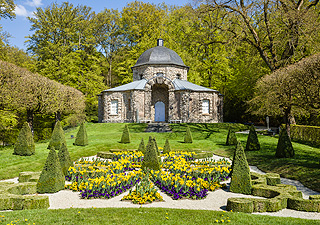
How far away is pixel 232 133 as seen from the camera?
62.8 ft

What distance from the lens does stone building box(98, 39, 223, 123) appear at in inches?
1288

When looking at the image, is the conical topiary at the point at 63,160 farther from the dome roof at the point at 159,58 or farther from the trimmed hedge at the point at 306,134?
the dome roof at the point at 159,58

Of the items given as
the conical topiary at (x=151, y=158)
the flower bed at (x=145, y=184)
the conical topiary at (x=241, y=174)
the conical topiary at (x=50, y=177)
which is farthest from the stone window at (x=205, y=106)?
the conical topiary at (x=50, y=177)

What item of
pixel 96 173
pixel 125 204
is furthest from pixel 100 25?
pixel 125 204

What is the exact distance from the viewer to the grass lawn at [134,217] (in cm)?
582

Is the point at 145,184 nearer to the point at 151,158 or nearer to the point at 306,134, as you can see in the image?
the point at 151,158

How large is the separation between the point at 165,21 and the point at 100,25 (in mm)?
12177

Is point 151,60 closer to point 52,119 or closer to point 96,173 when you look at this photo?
point 52,119

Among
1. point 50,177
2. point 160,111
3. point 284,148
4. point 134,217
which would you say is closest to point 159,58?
point 160,111

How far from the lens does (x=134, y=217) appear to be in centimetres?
617

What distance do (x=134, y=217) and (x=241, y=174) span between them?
425 cm

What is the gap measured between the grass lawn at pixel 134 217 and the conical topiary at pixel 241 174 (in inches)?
87.2

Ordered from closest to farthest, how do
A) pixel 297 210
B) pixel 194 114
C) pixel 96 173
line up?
pixel 297 210, pixel 96 173, pixel 194 114

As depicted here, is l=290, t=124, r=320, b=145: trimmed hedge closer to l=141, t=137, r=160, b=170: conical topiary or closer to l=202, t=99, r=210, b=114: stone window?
l=202, t=99, r=210, b=114: stone window
